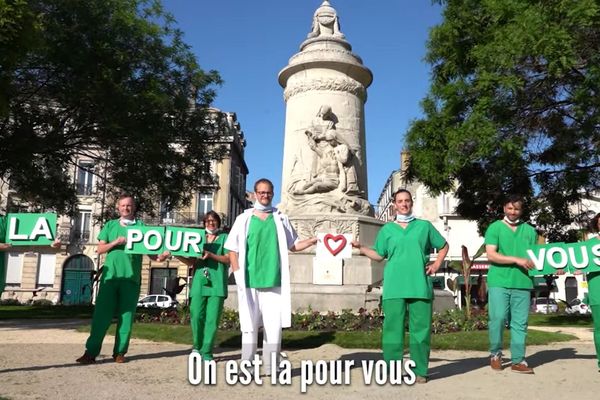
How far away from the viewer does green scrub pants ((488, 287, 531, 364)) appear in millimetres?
6234

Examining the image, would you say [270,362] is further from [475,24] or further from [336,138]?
[475,24]

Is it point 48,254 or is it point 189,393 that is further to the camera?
point 48,254

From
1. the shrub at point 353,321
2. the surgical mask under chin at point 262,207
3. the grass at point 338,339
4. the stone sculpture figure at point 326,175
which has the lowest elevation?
the grass at point 338,339

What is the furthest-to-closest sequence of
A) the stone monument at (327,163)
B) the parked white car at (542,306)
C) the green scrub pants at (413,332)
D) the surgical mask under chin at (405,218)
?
the parked white car at (542,306) < the stone monument at (327,163) < the surgical mask under chin at (405,218) < the green scrub pants at (413,332)

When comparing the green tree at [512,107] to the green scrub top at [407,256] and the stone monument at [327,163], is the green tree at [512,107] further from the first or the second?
the green scrub top at [407,256]

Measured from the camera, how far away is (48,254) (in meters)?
42.0

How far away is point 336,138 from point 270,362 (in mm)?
8150

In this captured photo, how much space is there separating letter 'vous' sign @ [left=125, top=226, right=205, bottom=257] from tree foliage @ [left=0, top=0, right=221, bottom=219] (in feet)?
27.2

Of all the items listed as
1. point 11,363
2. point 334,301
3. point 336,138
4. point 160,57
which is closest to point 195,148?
point 160,57

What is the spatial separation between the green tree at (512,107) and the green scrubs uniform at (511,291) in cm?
735

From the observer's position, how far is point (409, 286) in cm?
574

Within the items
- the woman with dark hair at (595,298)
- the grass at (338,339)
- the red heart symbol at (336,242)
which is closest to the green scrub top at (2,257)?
the grass at (338,339)

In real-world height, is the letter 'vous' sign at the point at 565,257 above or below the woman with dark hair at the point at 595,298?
above

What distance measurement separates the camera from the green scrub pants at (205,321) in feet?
22.1
